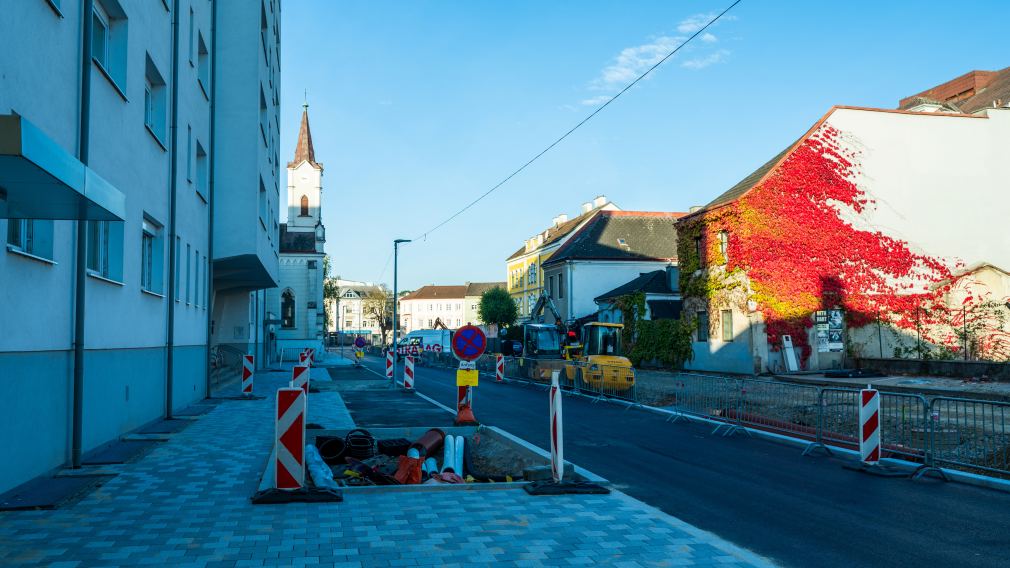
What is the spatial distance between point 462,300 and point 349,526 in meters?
146

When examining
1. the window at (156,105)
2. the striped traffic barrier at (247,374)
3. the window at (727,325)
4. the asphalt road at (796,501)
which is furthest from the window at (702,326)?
the window at (156,105)

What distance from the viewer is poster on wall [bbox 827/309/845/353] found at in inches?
1219

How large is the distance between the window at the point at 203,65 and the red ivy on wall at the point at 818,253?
20.5m

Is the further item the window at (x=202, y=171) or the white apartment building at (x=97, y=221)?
the window at (x=202, y=171)

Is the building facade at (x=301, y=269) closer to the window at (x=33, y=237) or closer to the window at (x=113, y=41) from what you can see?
the window at (x=113, y=41)

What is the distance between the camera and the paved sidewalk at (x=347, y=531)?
5.59m

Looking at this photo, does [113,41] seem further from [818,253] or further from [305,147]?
[305,147]

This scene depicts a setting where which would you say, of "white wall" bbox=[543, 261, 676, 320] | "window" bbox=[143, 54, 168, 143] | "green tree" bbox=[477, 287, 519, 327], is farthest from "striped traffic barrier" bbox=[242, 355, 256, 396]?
"green tree" bbox=[477, 287, 519, 327]

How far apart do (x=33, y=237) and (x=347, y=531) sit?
510cm

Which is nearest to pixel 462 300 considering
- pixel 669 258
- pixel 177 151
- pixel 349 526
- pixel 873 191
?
pixel 669 258

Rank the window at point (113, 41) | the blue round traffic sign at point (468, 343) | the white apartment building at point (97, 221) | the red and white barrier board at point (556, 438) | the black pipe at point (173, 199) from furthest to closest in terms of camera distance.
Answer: the black pipe at point (173, 199) → the blue round traffic sign at point (468, 343) → the window at point (113, 41) → the red and white barrier board at point (556, 438) → the white apartment building at point (97, 221)

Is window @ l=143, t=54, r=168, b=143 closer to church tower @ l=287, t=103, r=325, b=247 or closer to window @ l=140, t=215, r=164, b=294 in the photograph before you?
window @ l=140, t=215, r=164, b=294

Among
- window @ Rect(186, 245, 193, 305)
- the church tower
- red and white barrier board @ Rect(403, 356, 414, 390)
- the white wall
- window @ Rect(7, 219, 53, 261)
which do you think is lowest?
red and white barrier board @ Rect(403, 356, 414, 390)

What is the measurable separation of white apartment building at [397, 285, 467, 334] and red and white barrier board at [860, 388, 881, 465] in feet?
456
